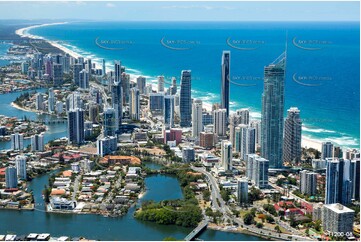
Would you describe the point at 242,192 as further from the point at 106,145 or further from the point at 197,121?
the point at 197,121

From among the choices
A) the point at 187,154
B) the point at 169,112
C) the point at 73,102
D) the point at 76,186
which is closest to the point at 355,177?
the point at 187,154

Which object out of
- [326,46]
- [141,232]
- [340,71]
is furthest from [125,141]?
[326,46]

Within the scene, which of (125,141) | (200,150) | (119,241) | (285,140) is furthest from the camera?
(125,141)

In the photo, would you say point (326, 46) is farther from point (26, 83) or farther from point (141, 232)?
point (141, 232)

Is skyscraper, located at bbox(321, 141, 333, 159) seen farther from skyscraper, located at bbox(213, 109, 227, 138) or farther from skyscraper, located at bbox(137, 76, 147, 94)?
skyscraper, located at bbox(137, 76, 147, 94)

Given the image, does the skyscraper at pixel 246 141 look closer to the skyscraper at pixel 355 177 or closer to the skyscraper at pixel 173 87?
the skyscraper at pixel 355 177
